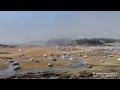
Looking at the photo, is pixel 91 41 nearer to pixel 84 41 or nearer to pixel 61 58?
pixel 84 41

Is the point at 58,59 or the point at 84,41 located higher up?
the point at 84,41

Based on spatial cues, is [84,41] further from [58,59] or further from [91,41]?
[58,59]

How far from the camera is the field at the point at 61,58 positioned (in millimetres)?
2096

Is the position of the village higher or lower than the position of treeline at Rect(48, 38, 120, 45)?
lower

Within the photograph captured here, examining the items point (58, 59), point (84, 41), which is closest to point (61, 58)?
point (58, 59)

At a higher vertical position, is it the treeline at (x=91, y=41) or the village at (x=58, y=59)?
the treeline at (x=91, y=41)

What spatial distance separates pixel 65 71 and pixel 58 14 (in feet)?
2.47

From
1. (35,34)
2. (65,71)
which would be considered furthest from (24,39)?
(65,71)

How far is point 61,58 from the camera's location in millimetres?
2139

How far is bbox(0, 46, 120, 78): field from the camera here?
210cm

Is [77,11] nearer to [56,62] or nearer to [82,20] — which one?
[82,20]

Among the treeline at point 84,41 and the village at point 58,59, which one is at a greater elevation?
the treeline at point 84,41

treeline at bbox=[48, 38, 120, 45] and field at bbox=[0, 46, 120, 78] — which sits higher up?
treeline at bbox=[48, 38, 120, 45]
